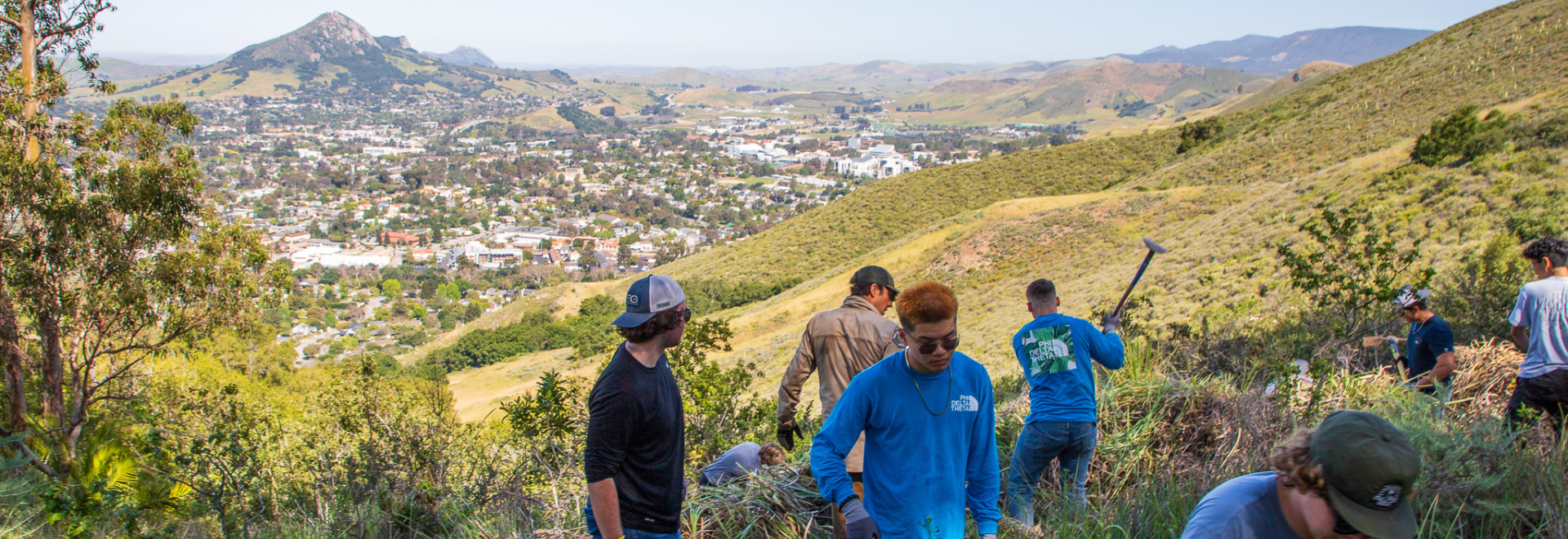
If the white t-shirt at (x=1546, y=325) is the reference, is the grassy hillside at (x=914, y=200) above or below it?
below

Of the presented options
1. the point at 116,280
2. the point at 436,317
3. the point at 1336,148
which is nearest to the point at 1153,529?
the point at 116,280

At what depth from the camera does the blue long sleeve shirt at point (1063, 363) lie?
3.15 metres

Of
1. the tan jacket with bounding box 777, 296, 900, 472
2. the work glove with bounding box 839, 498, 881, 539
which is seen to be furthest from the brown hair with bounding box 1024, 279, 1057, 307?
the work glove with bounding box 839, 498, 881, 539

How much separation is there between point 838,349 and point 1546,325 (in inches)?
123

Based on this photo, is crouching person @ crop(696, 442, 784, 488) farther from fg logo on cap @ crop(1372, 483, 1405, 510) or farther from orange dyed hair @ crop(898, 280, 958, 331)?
fg logo on cap @ crop(1372, 483, 1405, 510)

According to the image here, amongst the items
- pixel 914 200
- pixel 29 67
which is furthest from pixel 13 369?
pixel 914 200

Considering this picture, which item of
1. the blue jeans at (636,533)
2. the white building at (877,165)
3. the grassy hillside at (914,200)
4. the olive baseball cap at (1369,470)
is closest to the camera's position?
the olive baseball cap at (1369,470)

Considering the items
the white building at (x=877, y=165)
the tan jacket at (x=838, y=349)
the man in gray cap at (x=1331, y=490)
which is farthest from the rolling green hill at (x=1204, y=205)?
the white building at (x=877, y=165)

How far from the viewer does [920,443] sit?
2.23m

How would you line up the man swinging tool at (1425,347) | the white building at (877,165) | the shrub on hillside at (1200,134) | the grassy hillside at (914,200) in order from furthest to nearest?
1. the white building at (877,165)
2. the grassy hillside at (914,200)
3. the shrub on hillside at (1200,134)
4. the man swinging tool at (1425,347)

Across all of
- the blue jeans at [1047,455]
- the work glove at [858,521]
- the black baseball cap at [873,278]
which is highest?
the black baseball cap at [873,278]

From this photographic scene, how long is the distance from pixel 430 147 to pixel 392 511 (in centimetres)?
18155

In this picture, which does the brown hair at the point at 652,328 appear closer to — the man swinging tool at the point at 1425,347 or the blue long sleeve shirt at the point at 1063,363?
the blue long sleeve shirt at the point at 1063,363

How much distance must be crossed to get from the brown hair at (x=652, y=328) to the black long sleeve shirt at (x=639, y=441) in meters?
0.06
